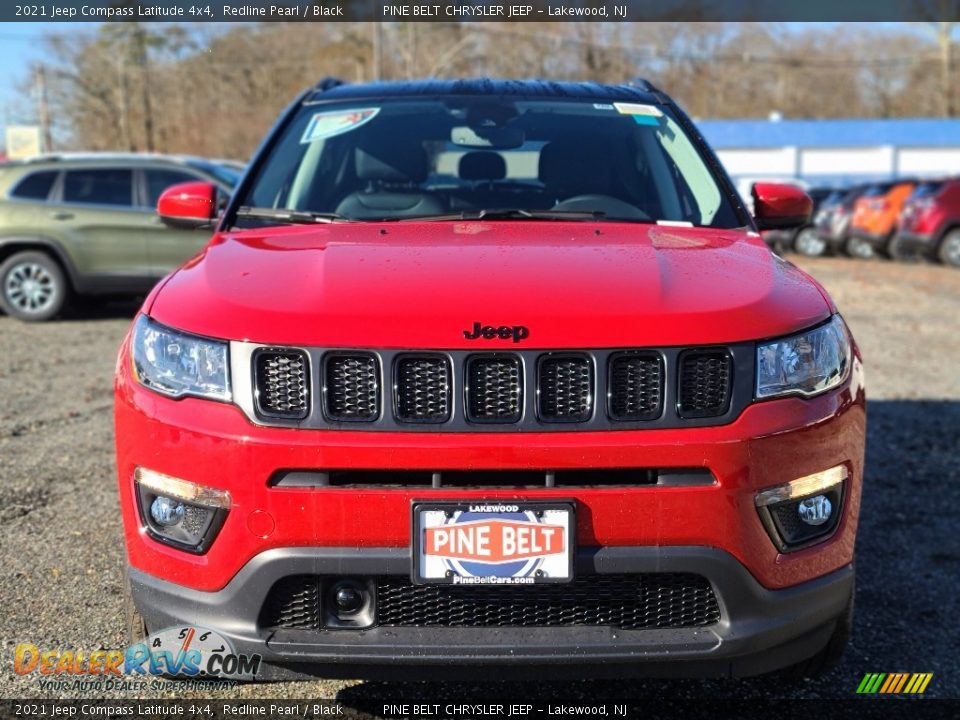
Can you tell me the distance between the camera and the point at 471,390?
2303 mm

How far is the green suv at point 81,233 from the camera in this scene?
35.6ft

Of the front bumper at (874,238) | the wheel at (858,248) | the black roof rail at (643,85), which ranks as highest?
the black roof rail at (643,85)

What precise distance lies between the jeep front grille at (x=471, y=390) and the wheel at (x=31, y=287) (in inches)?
370

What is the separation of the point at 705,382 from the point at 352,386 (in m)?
0.78

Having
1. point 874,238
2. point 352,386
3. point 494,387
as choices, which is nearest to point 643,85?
point 494,387

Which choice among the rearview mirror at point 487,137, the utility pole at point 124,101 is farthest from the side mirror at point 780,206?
the utility pole at point 124,101

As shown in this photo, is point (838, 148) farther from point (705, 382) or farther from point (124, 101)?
point (705, 382)

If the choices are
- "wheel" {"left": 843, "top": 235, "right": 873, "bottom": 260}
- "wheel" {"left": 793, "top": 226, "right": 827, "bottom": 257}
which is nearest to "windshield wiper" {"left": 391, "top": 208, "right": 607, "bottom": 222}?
"wheel" {"left": 843, "top": 235, "right": 873, "bottom": 260}

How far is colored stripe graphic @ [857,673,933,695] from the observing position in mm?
3010

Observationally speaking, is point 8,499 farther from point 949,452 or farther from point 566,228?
point 949,452

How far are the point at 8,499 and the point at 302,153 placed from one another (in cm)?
208

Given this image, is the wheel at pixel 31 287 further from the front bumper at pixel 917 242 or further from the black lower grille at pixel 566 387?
the front bumper at pixel 917 242

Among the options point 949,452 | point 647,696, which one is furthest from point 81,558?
point 949,452

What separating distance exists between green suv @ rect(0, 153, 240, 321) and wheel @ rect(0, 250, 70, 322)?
1 cm
